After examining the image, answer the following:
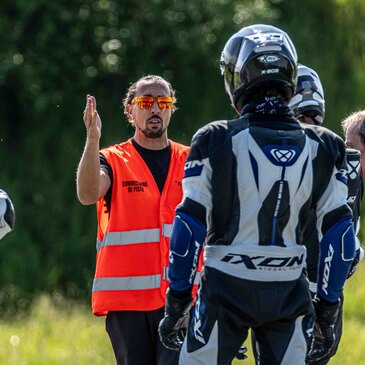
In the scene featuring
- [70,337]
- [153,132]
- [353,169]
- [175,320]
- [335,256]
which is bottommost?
[70,337]

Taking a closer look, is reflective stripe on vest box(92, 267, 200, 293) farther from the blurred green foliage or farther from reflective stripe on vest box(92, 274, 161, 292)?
the blurred green foliage

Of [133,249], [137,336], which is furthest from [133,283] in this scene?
[137,336]

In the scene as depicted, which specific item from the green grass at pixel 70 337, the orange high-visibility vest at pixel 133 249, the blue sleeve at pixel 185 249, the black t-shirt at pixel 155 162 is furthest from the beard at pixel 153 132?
the green grass at pixel 70 337

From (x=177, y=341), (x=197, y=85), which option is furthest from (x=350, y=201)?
(x=197, y=85)

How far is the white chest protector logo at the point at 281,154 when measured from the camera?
4.60 m

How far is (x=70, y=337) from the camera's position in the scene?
9.52 meters

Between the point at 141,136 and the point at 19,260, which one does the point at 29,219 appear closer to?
the point at 19,260

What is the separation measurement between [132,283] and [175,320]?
151cm

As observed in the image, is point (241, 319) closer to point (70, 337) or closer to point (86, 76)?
point (70, 337)

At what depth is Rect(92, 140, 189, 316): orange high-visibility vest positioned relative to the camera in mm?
Answer: 6152

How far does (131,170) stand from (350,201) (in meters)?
1.21

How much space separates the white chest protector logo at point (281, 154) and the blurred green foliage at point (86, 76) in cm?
893

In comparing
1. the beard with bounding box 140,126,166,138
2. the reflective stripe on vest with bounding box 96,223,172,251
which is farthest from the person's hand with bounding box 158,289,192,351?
the beard with bounding box 140,126,166,138

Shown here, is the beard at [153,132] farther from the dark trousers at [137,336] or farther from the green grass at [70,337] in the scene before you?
the green grass at [70,337]
